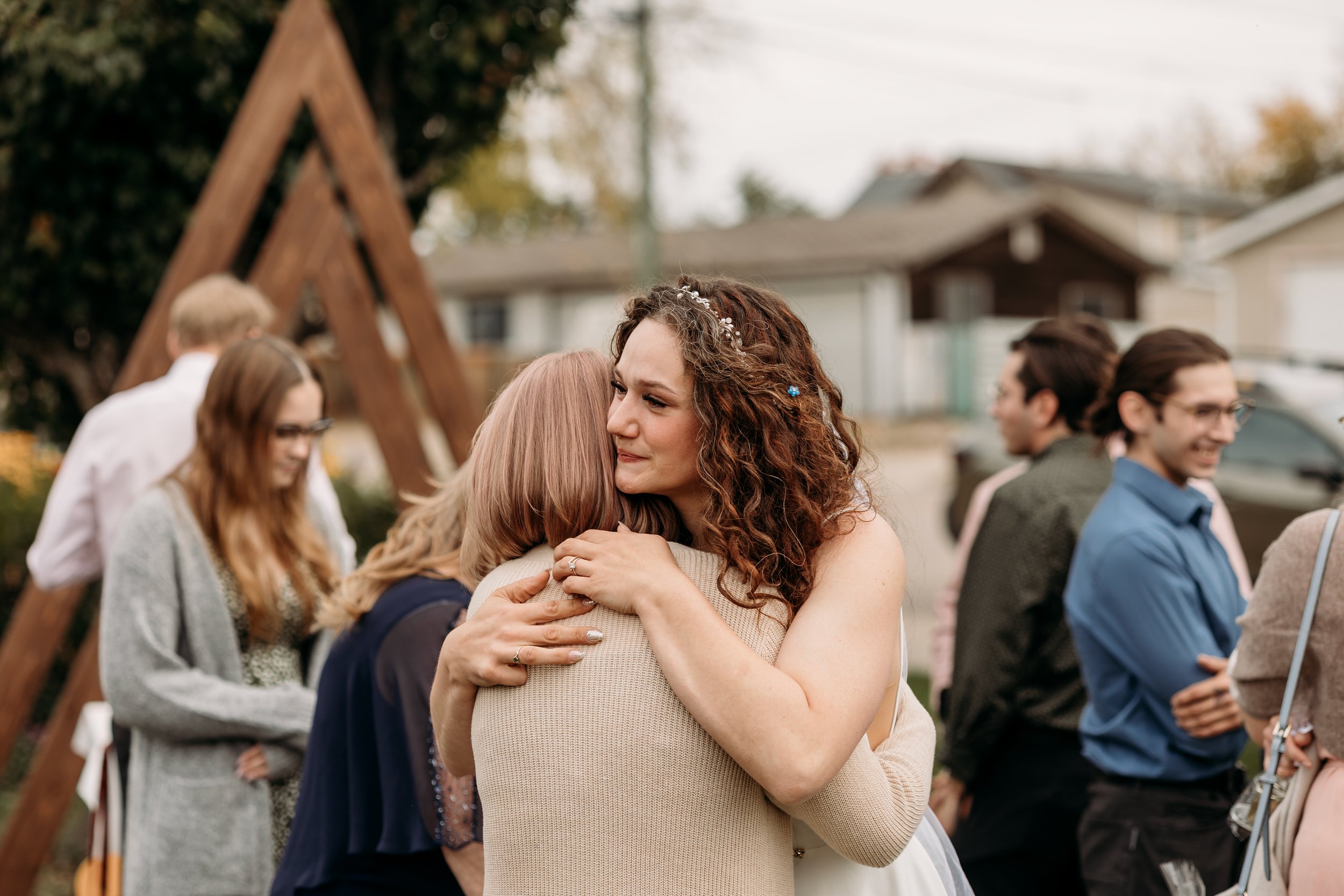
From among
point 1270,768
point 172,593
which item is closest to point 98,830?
point 172,593

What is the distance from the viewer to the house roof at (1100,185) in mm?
42812

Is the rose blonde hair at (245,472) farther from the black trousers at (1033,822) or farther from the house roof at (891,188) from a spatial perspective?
the house roof at (891,188)

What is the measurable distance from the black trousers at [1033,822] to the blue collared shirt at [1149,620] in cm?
36

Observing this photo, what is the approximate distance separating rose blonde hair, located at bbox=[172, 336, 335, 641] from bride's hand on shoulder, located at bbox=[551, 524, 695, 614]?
1.57 meters

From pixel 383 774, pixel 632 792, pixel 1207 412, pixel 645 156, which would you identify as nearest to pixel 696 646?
pixel 632 792

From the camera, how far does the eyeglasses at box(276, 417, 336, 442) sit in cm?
317

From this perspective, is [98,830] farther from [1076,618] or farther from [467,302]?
[467,302]

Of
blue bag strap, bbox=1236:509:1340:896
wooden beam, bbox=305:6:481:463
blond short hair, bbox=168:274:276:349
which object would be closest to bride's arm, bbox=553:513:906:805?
blue bag strap, bbox=1236:509:1340:896

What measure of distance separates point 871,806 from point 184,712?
1853mm

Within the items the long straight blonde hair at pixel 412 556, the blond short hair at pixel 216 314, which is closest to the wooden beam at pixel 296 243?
the blond short hair at pixel 216 314

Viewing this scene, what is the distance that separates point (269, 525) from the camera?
317cm

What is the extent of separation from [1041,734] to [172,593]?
2.38 meters

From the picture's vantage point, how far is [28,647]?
4.63 meters

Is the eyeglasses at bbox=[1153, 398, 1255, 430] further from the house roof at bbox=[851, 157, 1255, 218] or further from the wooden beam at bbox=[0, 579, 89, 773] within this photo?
the house roof at bbox=[851, 157, 1255, 218]
